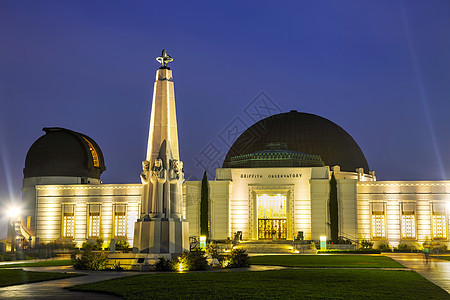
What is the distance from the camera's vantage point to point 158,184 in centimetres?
2639

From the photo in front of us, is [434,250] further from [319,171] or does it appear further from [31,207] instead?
[31,207]

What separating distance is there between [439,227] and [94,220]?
29599mm

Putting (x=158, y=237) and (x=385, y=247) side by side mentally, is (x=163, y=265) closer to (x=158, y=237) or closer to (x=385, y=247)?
(x=158, y=237)

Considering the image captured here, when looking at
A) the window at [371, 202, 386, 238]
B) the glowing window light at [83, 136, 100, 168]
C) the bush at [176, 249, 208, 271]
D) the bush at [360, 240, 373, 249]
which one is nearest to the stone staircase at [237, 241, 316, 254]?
the bush at [360, 240, 373, 249]

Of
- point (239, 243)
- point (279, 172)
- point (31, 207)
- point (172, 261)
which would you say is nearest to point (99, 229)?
point (31, 207)

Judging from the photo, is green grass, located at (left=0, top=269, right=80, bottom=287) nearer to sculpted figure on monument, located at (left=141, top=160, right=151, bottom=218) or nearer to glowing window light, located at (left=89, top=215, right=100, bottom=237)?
sculpted figure on monument, located at (left=141, top=160, right=151, bottom=218)

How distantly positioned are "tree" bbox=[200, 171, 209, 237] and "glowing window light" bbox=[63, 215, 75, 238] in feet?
40.8

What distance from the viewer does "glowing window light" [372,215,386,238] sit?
1919 inches

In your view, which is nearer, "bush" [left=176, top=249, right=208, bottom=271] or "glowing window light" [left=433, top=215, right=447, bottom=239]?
"bush" [left=176, top=249, right=208, bottom=271]

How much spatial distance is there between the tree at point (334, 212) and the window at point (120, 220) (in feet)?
59.0

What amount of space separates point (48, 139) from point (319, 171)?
2730 cm

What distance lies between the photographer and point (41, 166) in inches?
2283

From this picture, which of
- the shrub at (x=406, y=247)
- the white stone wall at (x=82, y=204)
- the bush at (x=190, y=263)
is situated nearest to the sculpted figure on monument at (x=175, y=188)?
the bush at (x=190, y=263)

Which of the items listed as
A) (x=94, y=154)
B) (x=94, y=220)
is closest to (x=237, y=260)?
(x=94, y=220)
